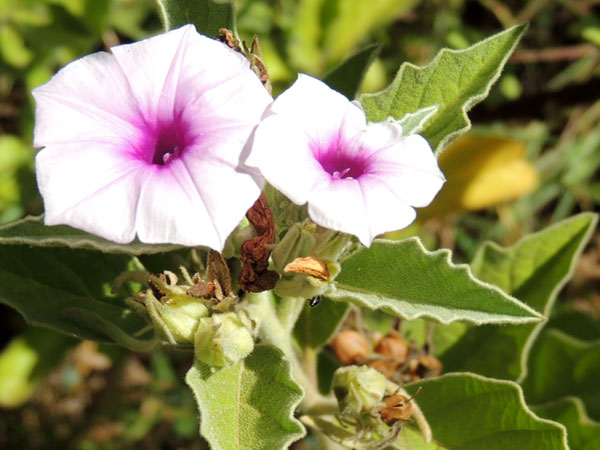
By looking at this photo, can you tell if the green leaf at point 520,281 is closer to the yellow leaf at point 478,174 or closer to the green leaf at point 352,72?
the green leaf at point 352,72

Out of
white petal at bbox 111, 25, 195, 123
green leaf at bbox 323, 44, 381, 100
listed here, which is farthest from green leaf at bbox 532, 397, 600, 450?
white petal at bbox 111, 25, 195, 123

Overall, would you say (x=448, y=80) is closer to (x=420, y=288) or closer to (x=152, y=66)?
(x=420, y=288)

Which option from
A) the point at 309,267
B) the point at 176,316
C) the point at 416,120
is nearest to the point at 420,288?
the point at 309,267

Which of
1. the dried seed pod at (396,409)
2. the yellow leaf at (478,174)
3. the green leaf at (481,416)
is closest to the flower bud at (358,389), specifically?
the dried seed pod at (396,409)

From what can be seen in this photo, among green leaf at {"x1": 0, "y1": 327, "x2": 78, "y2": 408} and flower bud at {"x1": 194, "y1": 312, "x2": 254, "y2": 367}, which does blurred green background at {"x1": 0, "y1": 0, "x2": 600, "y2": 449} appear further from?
flower bud at {"x1": 194, "y1": 312, "x2": 254, "y2": 367}

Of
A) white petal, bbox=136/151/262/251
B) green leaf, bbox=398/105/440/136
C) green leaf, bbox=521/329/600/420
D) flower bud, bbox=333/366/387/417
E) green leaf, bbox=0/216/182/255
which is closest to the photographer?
white petal, bbox=136/151/262/251

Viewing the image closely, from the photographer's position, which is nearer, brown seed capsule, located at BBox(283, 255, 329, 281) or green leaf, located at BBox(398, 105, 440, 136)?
brown seed capsule, located at BBox(283, 255, 329, 281)
